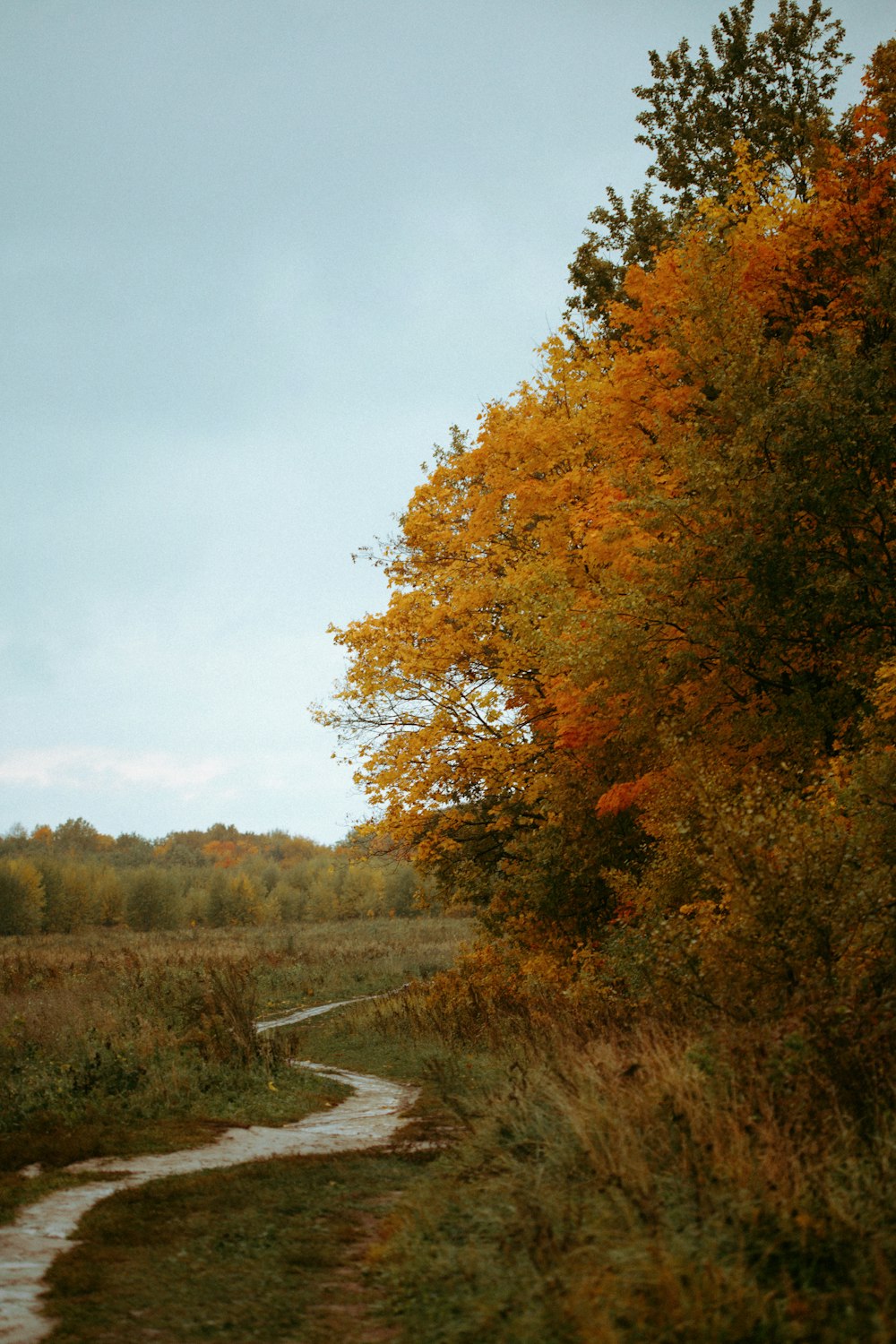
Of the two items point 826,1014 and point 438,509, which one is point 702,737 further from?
point 438,509

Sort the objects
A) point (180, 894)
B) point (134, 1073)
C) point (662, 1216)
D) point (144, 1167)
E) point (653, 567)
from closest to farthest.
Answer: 1. point (662, 1216)
2. point (144, 1167)
3. point (134, 1073)
4. point (653, 567)
5. point (180, 894)

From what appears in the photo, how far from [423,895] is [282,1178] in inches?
526

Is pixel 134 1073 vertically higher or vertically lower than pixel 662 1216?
higher

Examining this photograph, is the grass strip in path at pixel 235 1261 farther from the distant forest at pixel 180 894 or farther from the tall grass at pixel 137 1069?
the distant forest at pixel 180 894

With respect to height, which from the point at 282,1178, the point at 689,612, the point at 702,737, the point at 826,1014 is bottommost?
the point at 282,1178

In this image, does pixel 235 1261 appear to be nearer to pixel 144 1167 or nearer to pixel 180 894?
pixel 144 1167

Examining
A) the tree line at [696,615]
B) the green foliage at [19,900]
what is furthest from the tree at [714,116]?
→ the green foliage at [19,900]

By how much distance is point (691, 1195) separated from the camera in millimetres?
4535

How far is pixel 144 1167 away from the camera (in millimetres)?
7613

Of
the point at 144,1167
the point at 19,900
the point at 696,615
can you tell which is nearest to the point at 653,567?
the point at 696,615

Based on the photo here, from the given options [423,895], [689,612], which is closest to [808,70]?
[689,612]

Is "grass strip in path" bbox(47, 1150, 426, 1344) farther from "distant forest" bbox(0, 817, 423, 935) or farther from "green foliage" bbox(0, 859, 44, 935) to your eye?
"green foliage" bbox(0, 859, 44, 935)

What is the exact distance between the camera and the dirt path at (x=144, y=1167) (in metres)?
4.73

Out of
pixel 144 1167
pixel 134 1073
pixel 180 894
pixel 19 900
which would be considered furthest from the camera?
pixel 180 894
